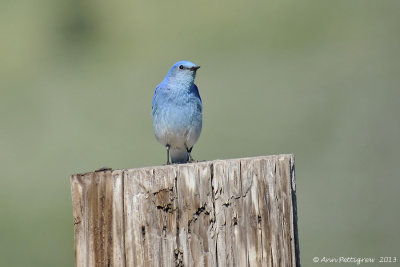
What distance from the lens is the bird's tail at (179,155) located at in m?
7.78

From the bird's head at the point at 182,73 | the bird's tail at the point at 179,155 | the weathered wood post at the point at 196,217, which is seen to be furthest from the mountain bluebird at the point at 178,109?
the weathered wood post at the point at 196,217

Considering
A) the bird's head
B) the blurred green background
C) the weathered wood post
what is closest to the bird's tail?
the bird's head

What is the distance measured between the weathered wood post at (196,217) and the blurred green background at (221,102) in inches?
254

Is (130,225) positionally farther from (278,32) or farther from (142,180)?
(278,32)

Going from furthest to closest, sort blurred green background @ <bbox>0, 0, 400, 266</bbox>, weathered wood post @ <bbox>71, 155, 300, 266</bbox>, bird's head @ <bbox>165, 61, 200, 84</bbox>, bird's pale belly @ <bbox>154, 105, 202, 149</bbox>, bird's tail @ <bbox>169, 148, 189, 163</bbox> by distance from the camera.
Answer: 1. blurred green background @ <bbox>0, 0, 400, 266</bbox>
2. bird's tail @ <bbox>169, 148, 189, 163</bbox>
3. bird's head @ <bbox>165, 61, 200, 84</bbox>
4. bird's pale belly @ <bbox>154, 105, 202, 149</bbox>
5. weathered wood post @ <bbox>71, 155, 300, 266</bbox>

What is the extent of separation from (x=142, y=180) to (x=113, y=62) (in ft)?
39.0

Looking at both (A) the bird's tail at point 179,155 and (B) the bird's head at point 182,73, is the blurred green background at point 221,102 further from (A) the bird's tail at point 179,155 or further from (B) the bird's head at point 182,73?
(B) the bird's head at point 182,73

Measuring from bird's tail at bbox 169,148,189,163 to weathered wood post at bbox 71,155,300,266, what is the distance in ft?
12.7

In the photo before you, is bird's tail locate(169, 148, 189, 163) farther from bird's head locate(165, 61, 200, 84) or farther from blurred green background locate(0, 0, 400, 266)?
blurred green background locate(0, 0, 400, 266)

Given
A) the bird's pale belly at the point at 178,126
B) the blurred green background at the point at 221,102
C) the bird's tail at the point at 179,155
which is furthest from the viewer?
the blurred green background at the point at 221,102

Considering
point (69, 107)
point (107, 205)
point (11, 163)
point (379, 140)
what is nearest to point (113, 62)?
point (69, 107)

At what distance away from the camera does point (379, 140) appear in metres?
12.1

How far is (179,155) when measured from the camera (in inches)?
309

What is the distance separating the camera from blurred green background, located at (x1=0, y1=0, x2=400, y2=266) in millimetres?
11453
